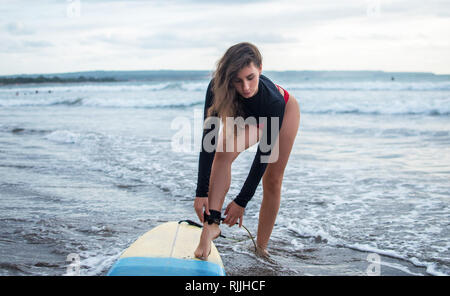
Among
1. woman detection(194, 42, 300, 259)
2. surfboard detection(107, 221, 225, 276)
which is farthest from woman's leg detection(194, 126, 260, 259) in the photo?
surfboard detection(107, 221, 225, 276)

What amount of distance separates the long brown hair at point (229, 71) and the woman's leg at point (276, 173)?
0.58 meters

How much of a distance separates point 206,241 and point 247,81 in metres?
1.03

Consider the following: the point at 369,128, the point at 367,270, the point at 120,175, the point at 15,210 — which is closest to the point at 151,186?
the point at 120,175

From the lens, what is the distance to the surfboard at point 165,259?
2.46 metres

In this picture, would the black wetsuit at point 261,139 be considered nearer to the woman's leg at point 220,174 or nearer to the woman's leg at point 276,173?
the woman's leg at point 220,174

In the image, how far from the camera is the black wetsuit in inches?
111

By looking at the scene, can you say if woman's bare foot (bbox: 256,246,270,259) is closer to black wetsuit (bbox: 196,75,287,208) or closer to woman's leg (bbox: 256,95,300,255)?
woman's leg (bbox: 256,95,300,255)

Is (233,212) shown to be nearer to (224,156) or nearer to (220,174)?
(220,174)

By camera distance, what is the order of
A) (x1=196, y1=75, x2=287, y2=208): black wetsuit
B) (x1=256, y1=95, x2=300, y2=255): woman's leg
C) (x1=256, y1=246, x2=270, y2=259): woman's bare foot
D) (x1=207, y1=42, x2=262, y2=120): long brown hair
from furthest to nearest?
(x1=256, y1=246, x2=270, y2=259): woman's bare foot → (x1=256, y1=95, x2=300, y2=255): woman's leg → (x1=196, y1=75, x2=287, y2=208): black wetsuit → (x1=207, y1=42, x2=262, y2=120): long brown hair

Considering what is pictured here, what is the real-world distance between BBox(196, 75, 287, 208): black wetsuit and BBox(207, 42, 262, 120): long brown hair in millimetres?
133

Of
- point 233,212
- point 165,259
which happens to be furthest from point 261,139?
point 165,259

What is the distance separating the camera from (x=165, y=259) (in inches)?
100
